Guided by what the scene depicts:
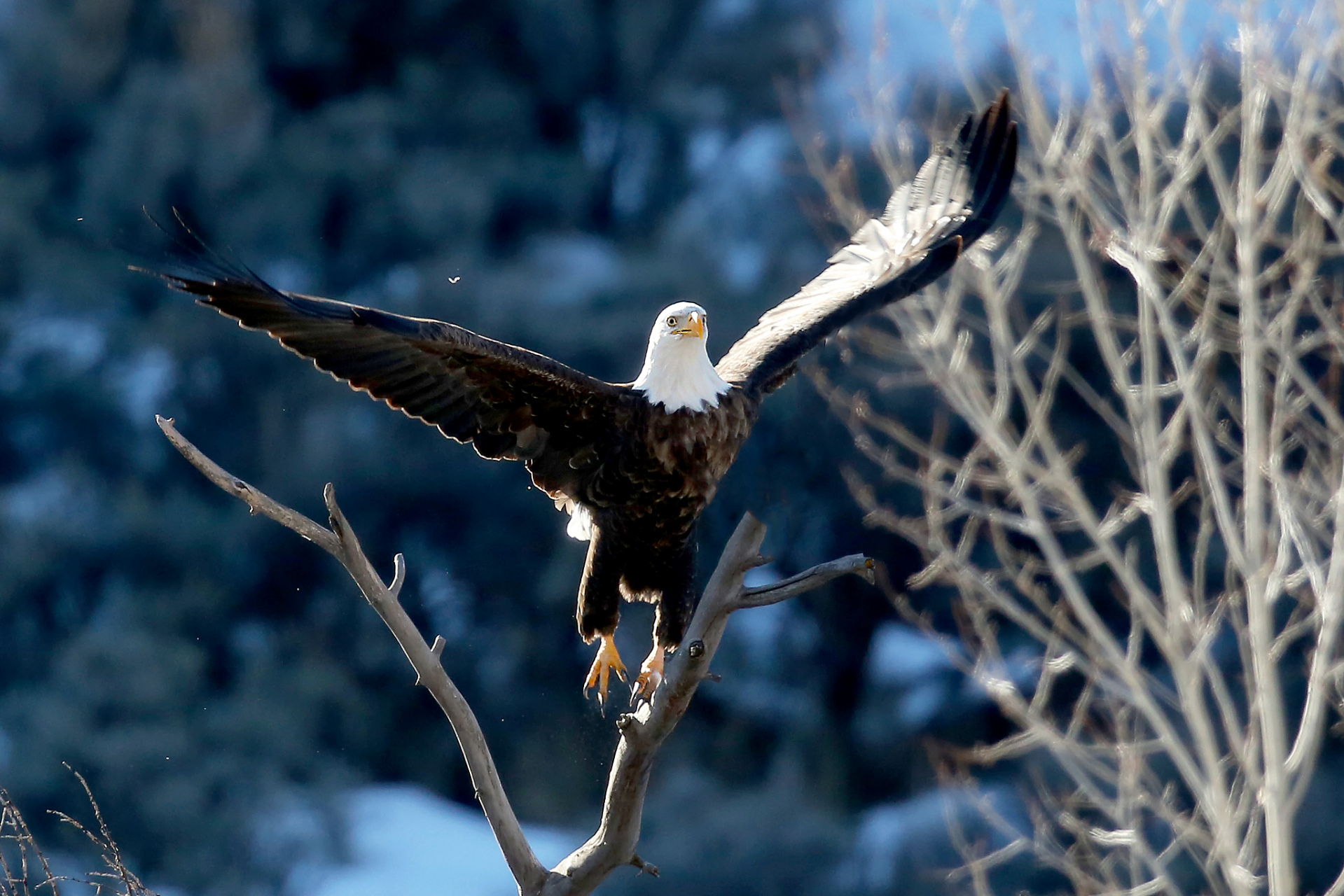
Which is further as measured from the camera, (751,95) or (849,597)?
(751,95)

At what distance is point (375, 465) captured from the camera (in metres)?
7.75

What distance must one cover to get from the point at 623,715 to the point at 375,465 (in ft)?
16.0

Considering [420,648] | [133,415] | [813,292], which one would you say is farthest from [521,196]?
[420,648]

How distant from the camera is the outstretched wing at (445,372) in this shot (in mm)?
3088

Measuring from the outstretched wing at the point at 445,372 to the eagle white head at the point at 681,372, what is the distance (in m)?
0.09

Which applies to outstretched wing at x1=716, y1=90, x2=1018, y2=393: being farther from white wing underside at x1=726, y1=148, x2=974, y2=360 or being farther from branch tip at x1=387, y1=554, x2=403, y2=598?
branch tip at x1=387, y1=554, x2=403, y2=598

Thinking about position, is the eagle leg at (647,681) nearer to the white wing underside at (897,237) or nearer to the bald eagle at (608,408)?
the bald eagle at (608,408)

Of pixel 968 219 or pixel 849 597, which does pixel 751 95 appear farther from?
pixel 968 219

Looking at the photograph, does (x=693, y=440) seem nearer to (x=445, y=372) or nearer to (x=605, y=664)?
(x=445, y=372)

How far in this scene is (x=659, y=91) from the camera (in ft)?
29.8

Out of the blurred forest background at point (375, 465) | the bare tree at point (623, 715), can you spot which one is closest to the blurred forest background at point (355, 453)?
the blurred forest background at point (375, 465)

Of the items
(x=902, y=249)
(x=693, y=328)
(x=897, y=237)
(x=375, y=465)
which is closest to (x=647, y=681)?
(x=693, y=328)

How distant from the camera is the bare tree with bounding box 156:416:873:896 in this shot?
9.52ft

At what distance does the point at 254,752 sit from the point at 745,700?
2.48 m
